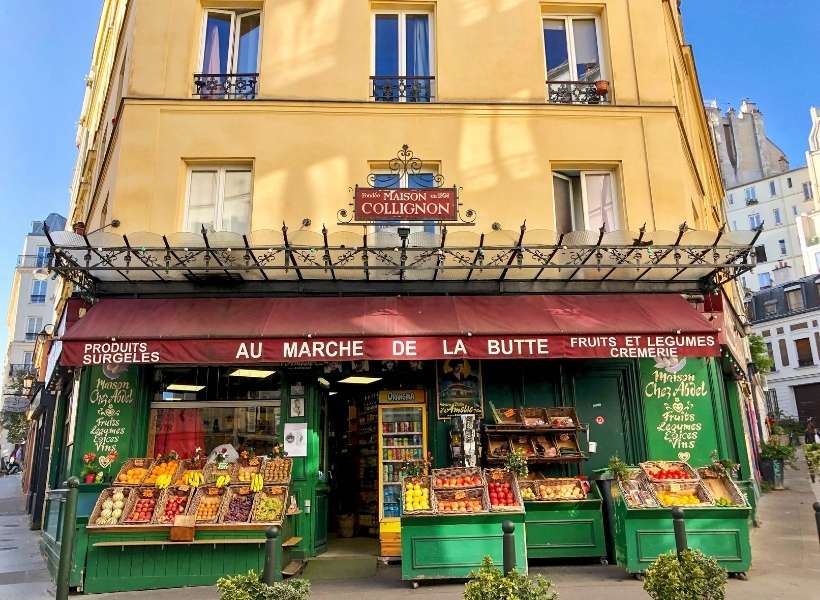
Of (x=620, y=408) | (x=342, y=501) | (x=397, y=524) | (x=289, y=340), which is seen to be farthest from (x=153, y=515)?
(x=620, y=408)

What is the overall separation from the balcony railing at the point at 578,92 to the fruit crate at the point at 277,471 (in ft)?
25.2

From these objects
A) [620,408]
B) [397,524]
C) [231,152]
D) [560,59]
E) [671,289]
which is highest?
[560,59]

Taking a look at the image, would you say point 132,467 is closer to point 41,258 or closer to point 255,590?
point 255,590

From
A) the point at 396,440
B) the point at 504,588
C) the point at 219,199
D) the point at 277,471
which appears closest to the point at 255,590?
the point at 504,588

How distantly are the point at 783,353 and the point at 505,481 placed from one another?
5042 cm

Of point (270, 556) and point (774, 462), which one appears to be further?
point (774, 462)

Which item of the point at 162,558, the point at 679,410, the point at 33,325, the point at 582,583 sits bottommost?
the point at 582,583

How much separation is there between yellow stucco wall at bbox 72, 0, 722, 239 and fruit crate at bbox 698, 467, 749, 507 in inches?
162

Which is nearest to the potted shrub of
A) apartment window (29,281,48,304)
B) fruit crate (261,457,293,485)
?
fruit crate (261,457,293,485)

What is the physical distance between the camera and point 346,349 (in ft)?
28.9

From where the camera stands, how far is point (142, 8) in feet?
37.1

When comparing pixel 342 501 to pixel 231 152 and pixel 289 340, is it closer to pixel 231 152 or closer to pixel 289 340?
pixel 289 340

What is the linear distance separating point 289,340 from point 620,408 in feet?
18.0

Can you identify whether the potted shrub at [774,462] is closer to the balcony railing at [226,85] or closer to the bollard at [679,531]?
the bollard at [679,531]
